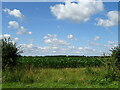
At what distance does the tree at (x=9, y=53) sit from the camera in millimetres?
15422

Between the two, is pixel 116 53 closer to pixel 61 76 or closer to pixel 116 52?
pixel 116 52

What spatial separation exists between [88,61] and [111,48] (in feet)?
50.1

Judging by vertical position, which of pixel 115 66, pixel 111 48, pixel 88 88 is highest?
pixel 111 48

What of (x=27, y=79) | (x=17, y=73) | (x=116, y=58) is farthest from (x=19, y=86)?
(x=116, y=58)

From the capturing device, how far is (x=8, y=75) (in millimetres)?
12703

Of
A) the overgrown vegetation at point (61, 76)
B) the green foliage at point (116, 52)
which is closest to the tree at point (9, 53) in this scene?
the overgrown vegetation at point (61, 76)

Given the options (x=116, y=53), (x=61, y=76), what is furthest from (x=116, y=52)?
(x=61, y=76)

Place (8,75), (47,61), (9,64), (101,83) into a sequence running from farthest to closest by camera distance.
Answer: (47,61) → (9,64) → (8,75) → (101,83)

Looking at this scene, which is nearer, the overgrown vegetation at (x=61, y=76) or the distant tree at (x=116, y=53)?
the overgrown vegetation at (x=61, y=76)

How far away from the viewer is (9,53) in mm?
15594

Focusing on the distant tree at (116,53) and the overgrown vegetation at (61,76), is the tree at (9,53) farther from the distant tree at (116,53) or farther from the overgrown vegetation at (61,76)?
the distant tree at (116,53)

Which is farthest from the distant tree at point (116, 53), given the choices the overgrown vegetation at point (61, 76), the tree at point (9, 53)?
the tree at point (9, 53)

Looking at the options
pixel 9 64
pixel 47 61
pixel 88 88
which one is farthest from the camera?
pixel 47 61

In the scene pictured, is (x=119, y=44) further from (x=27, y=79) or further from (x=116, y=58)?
(x=27, y=79)
